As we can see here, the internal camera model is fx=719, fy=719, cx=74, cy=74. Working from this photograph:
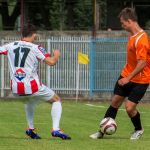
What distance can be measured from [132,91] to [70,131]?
10.1ft

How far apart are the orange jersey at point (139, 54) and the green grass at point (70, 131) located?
1.13 m

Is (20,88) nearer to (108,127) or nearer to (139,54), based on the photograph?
(108,127)

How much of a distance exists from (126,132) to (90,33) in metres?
16.3

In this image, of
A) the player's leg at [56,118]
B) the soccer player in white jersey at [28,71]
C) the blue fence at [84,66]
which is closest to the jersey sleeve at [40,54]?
the soccer player in white jersey at [28,71]

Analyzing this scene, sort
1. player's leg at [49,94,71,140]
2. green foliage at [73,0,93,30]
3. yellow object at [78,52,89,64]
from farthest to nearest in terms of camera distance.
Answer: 1. green foliage at [73,0,93,30]
2. yellow object at [78,52,89,64]
3. player's leg at [49,94,71,140]

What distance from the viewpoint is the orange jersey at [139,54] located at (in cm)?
1227

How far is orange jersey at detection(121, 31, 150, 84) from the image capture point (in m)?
12.3

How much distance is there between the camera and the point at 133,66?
1262cm

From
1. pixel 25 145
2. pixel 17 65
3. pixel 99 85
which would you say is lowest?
pixel 99 85

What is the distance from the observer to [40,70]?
31.0 metres

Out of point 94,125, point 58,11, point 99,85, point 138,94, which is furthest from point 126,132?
point 58,11

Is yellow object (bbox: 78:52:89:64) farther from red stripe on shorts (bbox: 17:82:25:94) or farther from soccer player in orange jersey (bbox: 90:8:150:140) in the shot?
red stripe on shorts (bbox: 17:82:25:94)

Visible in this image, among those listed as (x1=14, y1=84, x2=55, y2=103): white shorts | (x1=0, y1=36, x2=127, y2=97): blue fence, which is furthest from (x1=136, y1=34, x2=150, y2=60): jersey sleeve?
(x1=0, y1=36, x2=127, y2=97): blue fence

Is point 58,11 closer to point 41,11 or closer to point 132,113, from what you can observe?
point 41,11
